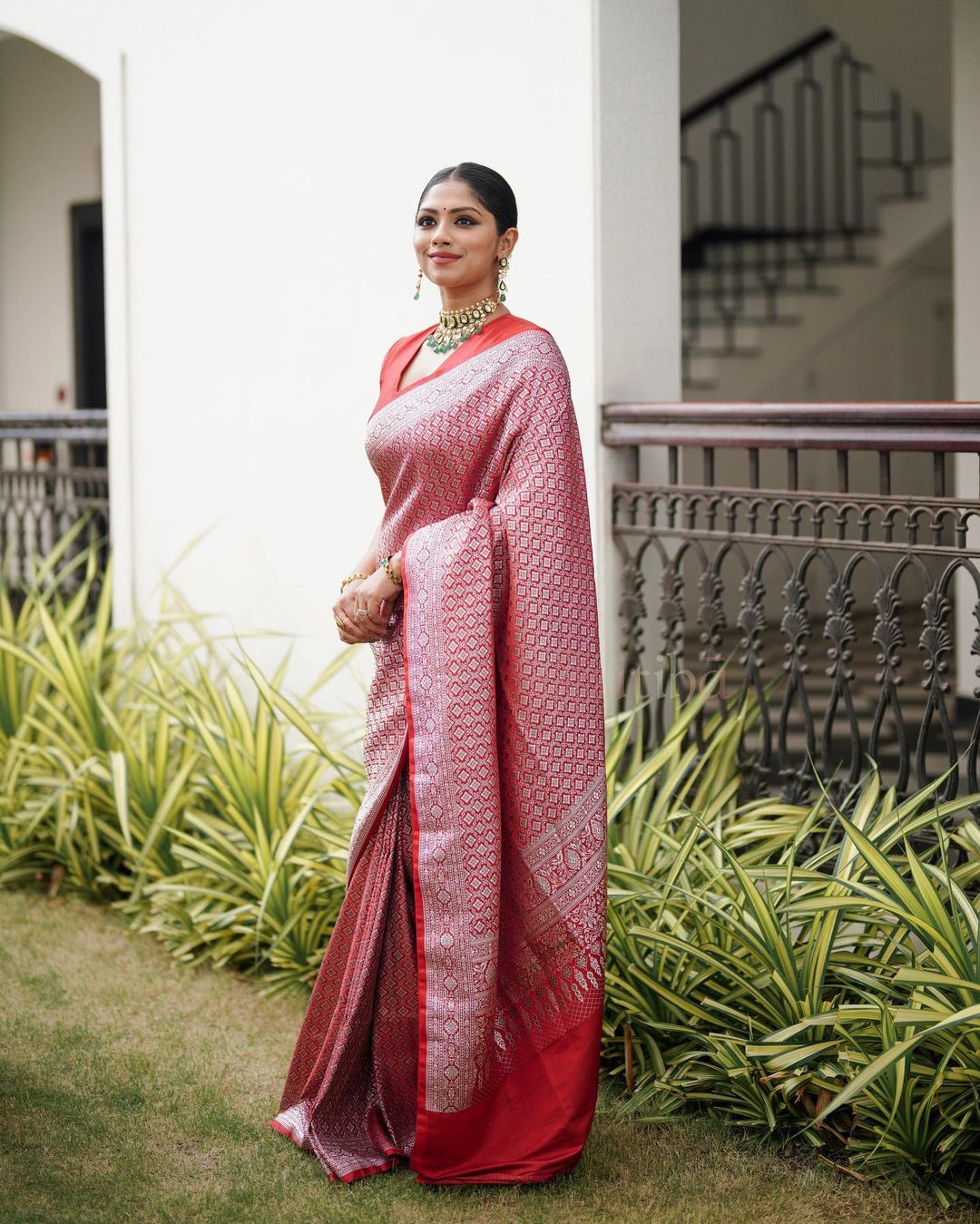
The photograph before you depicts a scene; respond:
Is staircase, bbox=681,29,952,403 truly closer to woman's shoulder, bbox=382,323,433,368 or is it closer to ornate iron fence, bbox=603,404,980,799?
ornate iron fence, bbox=603,404,980,799

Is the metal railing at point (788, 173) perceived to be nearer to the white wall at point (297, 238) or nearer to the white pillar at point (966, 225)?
the white pillar at point (966, 225)

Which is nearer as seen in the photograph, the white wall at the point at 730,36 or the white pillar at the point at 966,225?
the white pillar at the point at 966,225

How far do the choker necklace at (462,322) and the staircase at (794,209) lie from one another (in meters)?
6.39

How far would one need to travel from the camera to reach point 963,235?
19.2ft

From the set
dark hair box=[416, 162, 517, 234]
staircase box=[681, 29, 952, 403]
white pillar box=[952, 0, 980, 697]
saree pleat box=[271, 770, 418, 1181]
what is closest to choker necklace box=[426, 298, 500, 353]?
dark hair box=[416, 162, 517, 234]

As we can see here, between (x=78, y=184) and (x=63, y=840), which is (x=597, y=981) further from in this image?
(x=78, y=184)

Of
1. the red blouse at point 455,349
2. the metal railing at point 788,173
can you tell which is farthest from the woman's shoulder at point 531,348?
the metal railing at point 788,173

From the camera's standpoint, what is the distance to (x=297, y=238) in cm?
508

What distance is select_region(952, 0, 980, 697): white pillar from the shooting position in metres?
5.70

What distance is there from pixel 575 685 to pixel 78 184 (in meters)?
7.54

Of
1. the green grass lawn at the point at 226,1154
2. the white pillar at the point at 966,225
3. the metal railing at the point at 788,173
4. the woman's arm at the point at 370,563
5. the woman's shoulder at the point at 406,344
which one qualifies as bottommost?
the green grass lawn at the point at 226,1154

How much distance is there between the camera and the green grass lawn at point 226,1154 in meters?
2.78

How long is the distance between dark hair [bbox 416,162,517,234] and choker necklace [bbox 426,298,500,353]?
5.3 inches

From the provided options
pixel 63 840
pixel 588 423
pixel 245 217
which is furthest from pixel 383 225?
pixel 63 840
